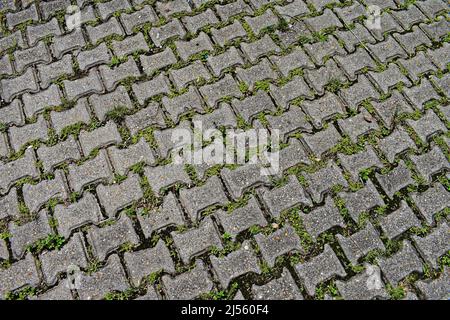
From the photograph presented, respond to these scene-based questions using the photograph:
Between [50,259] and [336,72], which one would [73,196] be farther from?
[336,72]

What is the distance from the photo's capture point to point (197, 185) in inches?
106

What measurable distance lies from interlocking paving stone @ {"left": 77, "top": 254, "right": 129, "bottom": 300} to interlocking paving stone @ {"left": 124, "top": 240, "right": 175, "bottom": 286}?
0.18 feet

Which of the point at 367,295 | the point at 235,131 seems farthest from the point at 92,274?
the point at 367,295

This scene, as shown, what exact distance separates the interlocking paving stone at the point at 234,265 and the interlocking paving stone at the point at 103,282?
1.67 feet

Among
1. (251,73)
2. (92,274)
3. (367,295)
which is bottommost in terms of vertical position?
(367,295)

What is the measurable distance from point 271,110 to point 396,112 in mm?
862

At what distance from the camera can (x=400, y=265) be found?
96.9 inches

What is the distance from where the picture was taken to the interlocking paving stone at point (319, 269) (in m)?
2.40

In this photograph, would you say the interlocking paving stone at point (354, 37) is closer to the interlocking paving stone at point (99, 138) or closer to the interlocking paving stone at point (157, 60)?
the interlocking paving stone at point (157, 60)

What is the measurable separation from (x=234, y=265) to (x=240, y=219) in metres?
0.28

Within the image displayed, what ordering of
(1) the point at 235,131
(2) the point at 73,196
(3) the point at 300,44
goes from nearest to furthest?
(2) the point at 73,196
(1) the point at 235,131
(3) the point at 300,44

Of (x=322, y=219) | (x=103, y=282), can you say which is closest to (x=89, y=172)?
(x=103, y=282)

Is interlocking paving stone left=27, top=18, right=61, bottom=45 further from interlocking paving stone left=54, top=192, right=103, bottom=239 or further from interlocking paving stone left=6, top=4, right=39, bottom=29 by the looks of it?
interlocking paving stone left=54, top=192, right=103, bottom=239

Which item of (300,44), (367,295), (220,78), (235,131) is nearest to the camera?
(367,295)
